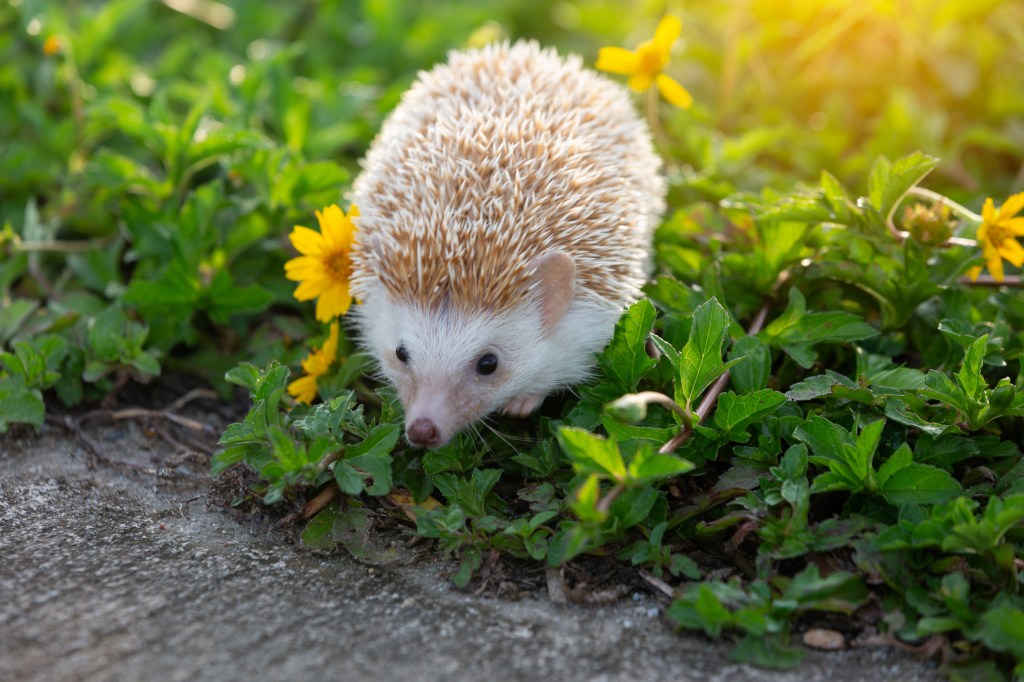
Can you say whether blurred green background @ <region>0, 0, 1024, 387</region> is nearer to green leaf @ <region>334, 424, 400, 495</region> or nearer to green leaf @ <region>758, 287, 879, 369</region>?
green leaf @ <region>334, 424, 400, 495</region>

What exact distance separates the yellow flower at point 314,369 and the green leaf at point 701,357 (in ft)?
3.25

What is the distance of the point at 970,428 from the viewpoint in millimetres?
2158

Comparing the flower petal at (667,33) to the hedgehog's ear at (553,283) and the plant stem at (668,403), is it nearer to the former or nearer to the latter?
the hedgehog's ear at (553,283)

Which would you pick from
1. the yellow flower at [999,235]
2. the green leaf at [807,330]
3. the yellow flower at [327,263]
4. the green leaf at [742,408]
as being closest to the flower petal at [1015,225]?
the yellow flower at [999,235]

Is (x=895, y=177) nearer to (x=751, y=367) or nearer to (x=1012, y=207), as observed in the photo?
(x=1012, y=207)

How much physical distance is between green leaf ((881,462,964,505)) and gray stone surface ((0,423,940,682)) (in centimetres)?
35

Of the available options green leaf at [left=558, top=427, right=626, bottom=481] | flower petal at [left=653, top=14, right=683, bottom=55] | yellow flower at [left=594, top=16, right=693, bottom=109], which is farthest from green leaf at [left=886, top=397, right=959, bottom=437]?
flower petal at [left=653, top=14, right=683, bottom=55]

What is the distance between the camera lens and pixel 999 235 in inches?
96.5

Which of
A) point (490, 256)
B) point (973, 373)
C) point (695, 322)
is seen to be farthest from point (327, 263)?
point (973, 373)

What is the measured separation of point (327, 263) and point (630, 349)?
0.90 metres

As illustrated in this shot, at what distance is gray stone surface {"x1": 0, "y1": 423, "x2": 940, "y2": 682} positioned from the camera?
5.71 ft

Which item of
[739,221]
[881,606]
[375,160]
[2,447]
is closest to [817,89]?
[739,221]

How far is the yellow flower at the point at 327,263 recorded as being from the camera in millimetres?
2559

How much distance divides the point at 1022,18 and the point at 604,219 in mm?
2617
